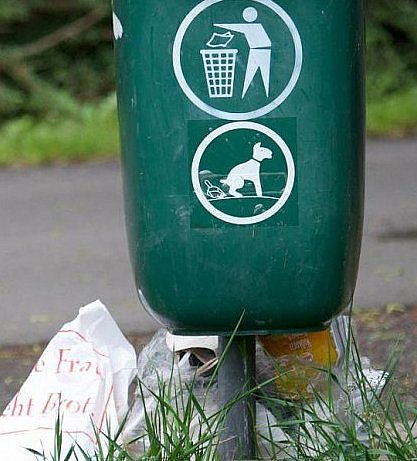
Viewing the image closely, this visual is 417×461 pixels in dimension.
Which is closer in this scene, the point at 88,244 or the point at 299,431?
the point at 299,431

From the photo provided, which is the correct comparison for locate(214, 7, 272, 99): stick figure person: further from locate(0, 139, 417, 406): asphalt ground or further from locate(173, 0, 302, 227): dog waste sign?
locate(0, 139, 417, 406): asphalt ground

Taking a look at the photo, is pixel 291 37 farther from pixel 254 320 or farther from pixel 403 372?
pixel 403 372

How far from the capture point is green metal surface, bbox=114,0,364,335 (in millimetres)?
2973

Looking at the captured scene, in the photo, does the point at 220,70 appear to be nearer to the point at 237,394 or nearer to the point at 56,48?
the point at 237,394

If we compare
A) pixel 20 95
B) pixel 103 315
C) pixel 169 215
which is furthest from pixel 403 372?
pixel 20 95

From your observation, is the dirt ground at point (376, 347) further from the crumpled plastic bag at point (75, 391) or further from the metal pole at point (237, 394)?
the metal pole at point (237, 394)

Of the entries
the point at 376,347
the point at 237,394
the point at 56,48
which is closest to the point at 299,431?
the point at 237,394

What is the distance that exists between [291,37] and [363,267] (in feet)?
11.1

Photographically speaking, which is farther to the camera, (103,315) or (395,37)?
(395,37)

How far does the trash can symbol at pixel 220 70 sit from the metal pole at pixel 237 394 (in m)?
0.63

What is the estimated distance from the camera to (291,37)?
2969 millimetres

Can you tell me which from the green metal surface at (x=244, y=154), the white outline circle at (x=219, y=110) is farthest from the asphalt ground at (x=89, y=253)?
the white outline circle at (x=219, y=110)

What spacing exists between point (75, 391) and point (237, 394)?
498 mm

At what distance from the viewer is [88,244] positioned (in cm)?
693
